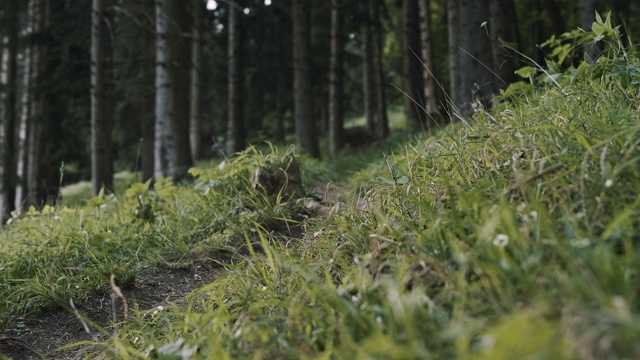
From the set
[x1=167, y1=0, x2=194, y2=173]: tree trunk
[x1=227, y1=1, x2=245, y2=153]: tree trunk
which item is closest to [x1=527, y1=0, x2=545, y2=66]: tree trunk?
[x1=227, y1=1, x2=245, y2=153]: tree trunk

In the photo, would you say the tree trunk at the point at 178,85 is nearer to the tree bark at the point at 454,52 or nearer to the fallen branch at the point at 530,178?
the tree bark at the point at 454,52

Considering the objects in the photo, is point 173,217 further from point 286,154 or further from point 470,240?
point 470,240

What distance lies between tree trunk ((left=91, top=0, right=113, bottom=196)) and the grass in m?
4.92

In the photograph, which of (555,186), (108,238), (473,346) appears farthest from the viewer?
(108,238)

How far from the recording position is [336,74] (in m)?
15.1

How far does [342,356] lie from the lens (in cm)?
161

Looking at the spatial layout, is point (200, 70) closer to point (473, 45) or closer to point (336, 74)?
point (336, 74)

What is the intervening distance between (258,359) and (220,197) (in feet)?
10.3

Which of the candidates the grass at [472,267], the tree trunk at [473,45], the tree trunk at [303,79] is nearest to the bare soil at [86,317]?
the grass at [472,267]

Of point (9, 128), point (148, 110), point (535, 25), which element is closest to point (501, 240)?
point (148, 110)

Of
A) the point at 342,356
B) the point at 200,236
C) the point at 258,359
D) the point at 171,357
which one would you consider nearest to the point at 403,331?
the point at 342,356

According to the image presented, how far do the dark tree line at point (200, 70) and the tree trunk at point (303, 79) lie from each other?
0.03 meters

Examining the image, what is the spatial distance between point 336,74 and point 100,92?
7654mm

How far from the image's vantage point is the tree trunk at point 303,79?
12211mm
